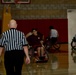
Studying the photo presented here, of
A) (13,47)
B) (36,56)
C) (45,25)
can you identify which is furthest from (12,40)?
(45,25)

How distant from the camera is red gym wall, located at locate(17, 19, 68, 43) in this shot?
998 inches

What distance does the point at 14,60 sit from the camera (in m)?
6.74

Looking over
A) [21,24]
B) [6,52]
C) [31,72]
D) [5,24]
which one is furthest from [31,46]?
[21,24]

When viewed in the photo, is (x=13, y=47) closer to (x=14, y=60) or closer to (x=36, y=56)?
(x=14, y=60)

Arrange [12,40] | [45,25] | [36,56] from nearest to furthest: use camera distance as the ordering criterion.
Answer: [12,40] < [36,56] < [45,25]

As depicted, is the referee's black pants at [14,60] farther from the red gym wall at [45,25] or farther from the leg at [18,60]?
the red gym wall at [45,25]

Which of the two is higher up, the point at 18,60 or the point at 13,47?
the point at 13,47

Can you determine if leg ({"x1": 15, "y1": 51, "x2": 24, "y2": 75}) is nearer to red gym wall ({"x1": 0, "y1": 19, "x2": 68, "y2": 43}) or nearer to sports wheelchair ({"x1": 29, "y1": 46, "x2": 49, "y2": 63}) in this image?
sports wheelchair ({"x1": 29, "y1": 46, "x2": 49, "y2": 63})

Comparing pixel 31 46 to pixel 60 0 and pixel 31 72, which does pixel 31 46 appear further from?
pixel 60 0

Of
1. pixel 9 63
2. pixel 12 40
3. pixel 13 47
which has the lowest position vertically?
pixel 9 63

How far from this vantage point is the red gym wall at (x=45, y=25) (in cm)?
2534

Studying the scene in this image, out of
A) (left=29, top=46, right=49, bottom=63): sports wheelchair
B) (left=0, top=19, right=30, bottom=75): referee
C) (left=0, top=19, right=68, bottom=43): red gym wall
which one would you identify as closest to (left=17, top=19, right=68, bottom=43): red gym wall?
(left=0, top=19, right=68, bottom=43): red gym wall

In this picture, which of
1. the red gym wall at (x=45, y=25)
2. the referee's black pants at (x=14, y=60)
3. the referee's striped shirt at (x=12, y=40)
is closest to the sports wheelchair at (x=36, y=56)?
the referee's black pants at (x=14, y=60)

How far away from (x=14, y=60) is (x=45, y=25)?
19.0 meters
